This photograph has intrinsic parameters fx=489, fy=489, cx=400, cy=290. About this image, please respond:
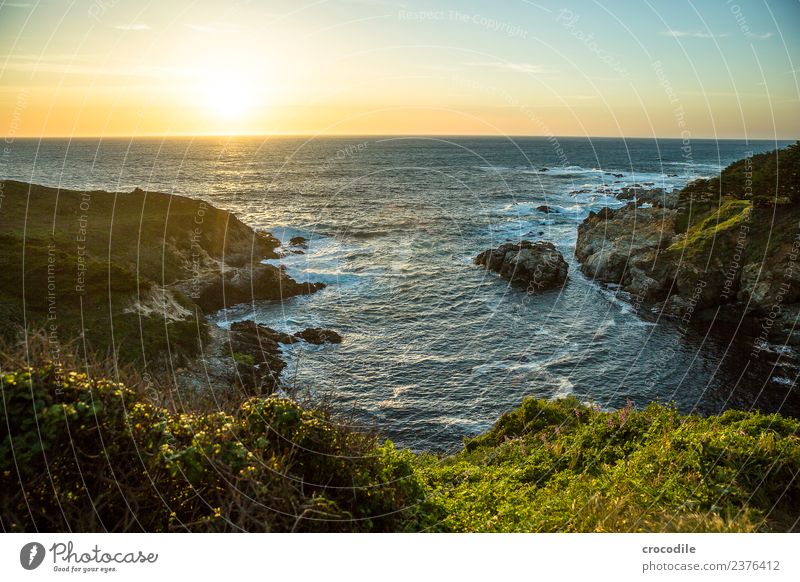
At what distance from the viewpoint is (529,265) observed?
51.9 metres

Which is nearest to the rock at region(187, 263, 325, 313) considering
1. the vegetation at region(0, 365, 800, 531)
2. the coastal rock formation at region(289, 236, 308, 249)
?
the coastal rock formation at region(289, 236, 308, 249)

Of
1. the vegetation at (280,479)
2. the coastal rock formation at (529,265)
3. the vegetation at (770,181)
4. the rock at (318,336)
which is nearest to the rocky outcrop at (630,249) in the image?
the coastal rock formation at (529,265)

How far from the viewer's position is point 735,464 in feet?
32.9

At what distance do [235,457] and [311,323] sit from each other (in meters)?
32.7

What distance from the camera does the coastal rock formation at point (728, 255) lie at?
3727cm

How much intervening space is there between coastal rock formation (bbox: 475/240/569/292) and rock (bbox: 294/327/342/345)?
71.6ft

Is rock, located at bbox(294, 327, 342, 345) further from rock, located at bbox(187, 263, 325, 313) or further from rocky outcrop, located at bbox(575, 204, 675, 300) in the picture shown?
rocky outcrop, located at bbox(575, 204, 675, 300)

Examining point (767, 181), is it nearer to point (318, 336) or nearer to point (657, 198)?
point (657, 198)

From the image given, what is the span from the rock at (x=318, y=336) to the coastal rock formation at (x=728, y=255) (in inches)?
1114

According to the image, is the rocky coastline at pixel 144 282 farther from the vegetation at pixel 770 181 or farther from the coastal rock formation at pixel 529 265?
the vegetation at pixel 770 181

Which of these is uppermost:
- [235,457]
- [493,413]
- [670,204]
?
[670,204]

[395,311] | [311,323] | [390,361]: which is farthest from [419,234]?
[390,361]

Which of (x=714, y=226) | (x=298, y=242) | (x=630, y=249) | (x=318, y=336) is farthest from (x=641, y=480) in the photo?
(x=298, y=242)

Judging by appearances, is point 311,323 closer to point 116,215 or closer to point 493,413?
point 493,413
